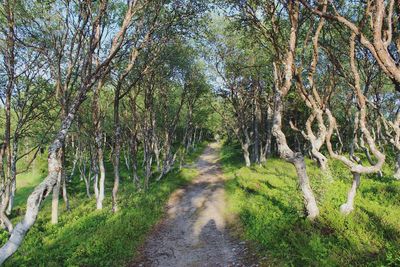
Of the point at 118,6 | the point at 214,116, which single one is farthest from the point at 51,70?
the point at 214,116

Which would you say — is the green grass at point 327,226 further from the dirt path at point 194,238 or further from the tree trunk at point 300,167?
the dirt path at point 194,238

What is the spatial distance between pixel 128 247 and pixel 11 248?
6.90 meters

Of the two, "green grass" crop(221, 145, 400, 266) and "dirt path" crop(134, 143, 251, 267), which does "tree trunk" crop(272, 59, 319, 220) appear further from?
"dirt path" crop(134, 143, 251, 267)

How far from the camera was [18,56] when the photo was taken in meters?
21.7

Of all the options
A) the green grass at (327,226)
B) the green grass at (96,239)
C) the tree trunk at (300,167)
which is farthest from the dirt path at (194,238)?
the tree trunk at (300,167)

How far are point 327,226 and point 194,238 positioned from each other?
5993mm

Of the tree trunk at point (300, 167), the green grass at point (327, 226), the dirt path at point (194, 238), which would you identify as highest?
the tree trunk at point (300, 167)

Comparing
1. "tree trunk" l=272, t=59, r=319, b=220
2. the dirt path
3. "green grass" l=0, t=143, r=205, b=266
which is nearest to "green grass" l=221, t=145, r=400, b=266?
"tree trunk" l=272, t=59, r=319, b=220

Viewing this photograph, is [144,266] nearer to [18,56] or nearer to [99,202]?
[99,202]

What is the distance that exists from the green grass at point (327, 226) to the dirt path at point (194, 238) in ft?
3.23

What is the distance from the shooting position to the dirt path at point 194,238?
11727 millimetres

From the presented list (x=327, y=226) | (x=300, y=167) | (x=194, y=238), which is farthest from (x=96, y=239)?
(x=327, y=226)

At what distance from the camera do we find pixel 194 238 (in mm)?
14203

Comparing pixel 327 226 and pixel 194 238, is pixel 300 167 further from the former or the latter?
pixel 194 238
